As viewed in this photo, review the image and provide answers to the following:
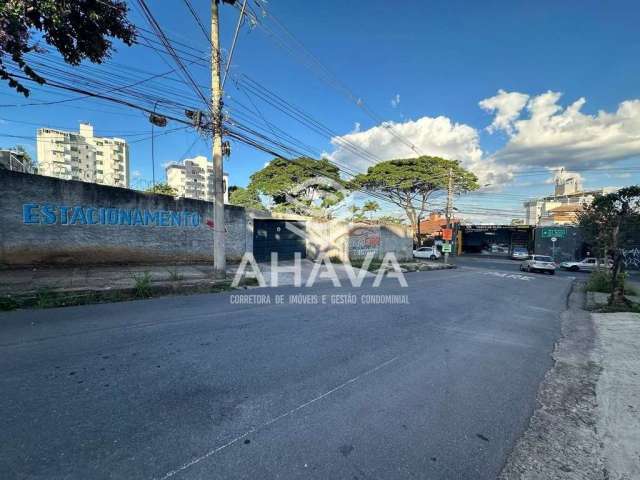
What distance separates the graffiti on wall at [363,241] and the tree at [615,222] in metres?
11.0

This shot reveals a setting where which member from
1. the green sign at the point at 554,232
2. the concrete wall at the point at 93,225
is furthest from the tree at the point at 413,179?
the concrete wall at the point at 93,225

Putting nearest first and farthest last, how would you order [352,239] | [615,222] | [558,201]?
[615,222], [352,239], [558,201]

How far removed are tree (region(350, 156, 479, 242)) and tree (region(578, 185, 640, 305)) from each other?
13.5 metres

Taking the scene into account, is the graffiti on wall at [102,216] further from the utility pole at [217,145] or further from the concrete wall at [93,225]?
the utility pole at [217,145]

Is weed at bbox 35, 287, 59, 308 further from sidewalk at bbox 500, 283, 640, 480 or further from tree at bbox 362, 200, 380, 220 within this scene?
tree at bbox 362, 200, 380, 220

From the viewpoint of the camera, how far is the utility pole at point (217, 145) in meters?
8.95

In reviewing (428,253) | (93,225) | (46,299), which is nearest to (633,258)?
(428,253)

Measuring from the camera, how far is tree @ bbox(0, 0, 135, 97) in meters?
4.11

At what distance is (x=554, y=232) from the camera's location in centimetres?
3097

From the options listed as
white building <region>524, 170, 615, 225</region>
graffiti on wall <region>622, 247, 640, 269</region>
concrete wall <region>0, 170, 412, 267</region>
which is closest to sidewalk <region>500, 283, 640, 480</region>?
concrete wall <region>0, 170, 412, 267</region>

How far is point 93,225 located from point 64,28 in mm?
6566

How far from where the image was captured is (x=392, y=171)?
3066 centimetres

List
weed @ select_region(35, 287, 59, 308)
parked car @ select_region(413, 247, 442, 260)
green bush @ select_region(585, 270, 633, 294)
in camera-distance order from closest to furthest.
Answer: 1. weed @ select_region(35, 287, 59, 308)
2. green bush @ select_region(585, 270, 633, 294)
3. parked car @ select_region(413, 247, 442, 260)

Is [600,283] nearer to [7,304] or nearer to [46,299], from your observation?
[46,299]
